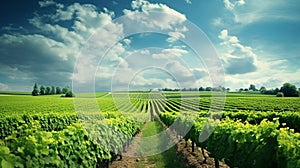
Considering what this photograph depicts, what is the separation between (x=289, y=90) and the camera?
345 feet

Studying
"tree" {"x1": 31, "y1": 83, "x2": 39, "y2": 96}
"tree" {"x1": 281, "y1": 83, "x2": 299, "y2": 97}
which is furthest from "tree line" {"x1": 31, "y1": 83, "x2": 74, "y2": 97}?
"tree" {"x1": 281, "y1": 83, "x2": 299, "y2": 97}

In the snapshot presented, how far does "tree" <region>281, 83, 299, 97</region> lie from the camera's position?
103875 millimetres

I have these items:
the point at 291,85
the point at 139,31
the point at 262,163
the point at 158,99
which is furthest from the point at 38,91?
the point at 262,163

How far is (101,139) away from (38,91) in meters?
125

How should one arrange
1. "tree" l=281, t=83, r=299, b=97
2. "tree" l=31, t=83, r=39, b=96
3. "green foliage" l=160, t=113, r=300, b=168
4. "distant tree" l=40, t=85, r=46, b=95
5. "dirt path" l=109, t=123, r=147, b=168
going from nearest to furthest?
"green foliage" l=160, t=113, r=300, b=168
"dirt path" l=109, t=123, r=147, b=168
"tree" l=281, t=83, r=299, b=97
"tree" l=31, t=83, r=39, b=96
"distant tree" l=40, t=85, r=46, b=95

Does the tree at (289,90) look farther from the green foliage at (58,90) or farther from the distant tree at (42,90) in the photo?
the distant tree at (42,90)

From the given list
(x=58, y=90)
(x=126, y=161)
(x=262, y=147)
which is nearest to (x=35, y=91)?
(x=58, y=90)

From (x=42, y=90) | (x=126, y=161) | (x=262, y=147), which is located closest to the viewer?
(x=262, y=147)

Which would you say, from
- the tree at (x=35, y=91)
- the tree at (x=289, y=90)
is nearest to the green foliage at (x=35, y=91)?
the tree at (x=35, y=91)

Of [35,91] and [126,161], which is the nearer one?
[126,161]

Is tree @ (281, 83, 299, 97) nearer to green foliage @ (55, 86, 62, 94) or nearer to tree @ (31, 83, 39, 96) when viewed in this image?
green foliage @ (55, 86, 62, 94)

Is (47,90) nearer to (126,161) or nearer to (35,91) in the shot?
(35,91)

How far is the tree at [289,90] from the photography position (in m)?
104

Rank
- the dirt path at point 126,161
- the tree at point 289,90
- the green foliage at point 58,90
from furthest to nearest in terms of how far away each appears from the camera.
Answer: the green foliage at point 58,90, the tree at point 289,90, the dirt path at point 126,161
